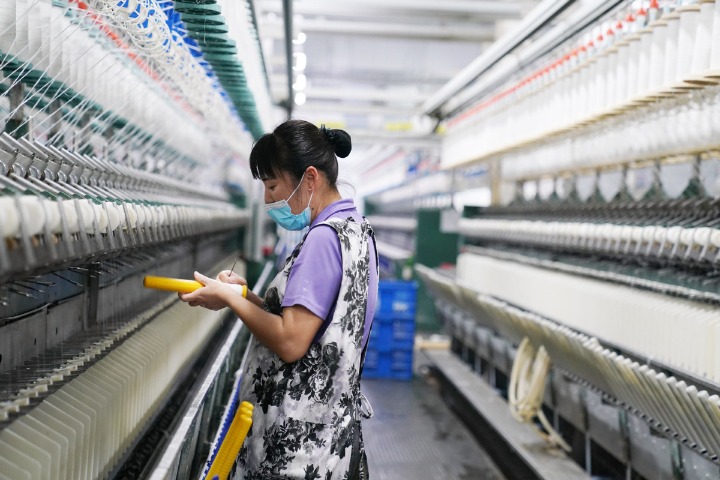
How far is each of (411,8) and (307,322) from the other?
10.7 feet

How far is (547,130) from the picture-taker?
3855mm

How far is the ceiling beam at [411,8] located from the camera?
437cm

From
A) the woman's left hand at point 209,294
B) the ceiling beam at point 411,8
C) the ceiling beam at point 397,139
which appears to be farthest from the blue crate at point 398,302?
the woman's left hand at point 209,294

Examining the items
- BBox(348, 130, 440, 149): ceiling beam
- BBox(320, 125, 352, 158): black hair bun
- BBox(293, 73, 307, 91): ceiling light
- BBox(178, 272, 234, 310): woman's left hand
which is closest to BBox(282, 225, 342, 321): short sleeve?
BBox(178, 272, 234, 310): woman's left hand

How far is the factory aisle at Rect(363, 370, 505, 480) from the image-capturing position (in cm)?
421

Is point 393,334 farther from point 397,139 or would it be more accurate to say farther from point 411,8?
point 411,8

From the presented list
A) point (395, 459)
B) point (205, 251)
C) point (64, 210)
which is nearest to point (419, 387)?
point (395, 459)

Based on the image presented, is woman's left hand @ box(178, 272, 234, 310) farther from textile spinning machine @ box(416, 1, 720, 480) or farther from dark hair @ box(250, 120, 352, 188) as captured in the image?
textile spinning machine @ box(416, 1, 720, 480)

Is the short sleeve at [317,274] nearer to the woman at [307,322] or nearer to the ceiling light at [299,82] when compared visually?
the woman at [307,322]

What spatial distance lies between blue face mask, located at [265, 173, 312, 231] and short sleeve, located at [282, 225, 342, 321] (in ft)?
0.50

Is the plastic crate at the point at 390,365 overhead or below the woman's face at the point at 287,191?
below

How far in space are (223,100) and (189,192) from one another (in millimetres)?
500

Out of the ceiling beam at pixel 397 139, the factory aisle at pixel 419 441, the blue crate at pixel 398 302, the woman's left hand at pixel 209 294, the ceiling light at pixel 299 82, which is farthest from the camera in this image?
the ceiling beam at pixel 397 139

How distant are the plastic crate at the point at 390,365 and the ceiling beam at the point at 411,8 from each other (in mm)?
3315
